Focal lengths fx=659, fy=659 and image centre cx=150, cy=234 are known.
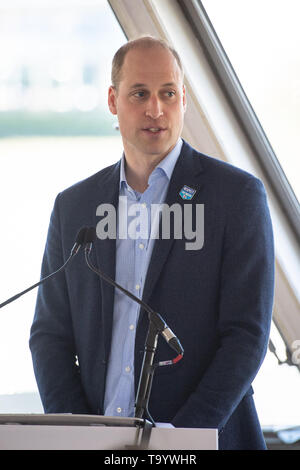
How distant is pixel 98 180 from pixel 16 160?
1.53 meters

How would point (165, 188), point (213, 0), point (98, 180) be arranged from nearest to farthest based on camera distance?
1. point (165, 188)
2. point (98, 180)
3. point (213, 0)

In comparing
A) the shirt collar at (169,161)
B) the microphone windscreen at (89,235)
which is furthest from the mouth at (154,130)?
the microphone windscreen at (89,235)

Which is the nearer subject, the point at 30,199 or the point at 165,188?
the point at 165,188

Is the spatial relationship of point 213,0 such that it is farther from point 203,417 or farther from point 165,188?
point 203,417

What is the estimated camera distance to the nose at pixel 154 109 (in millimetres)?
2279

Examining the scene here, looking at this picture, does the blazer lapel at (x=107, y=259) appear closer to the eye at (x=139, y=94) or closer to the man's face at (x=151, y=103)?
the man's face at (x=151, y=103)

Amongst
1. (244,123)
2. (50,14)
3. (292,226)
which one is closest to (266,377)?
(292,226)

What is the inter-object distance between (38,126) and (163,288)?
6.58 feet

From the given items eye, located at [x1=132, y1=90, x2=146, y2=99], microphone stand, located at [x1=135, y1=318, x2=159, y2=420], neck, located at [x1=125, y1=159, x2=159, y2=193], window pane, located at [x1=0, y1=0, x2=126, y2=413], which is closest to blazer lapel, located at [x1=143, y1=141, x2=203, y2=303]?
neck, located at [x1=125, y1=159, x2=159, y2=193]

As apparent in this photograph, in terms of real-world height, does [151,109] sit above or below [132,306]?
above

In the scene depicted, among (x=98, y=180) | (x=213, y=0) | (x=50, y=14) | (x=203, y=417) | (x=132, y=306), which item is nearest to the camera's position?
(x=203, y=417)

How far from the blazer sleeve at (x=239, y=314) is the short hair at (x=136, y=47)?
59cm

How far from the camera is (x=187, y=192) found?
89.4 inches

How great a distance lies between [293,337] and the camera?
3621mm
